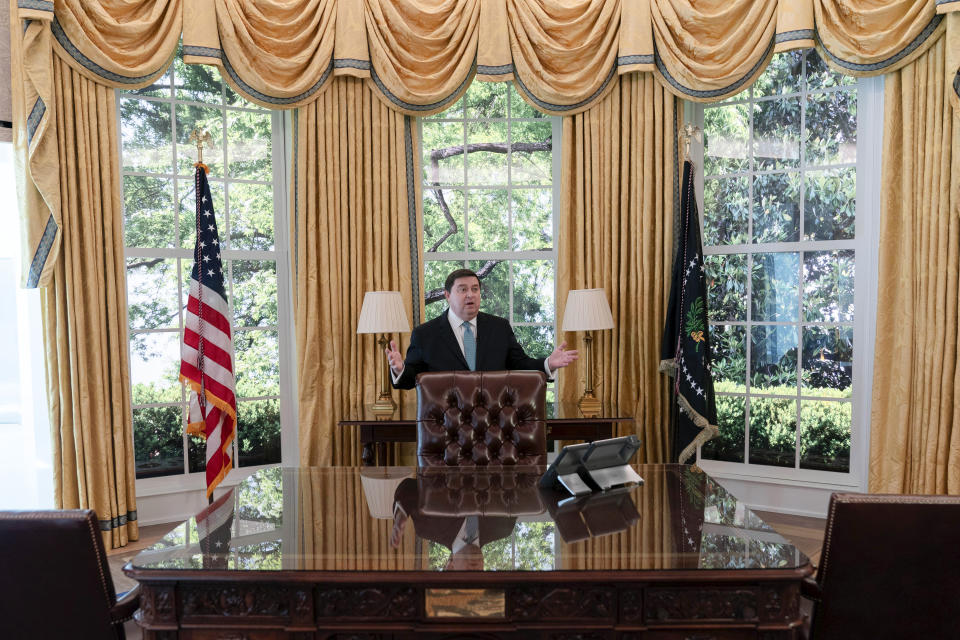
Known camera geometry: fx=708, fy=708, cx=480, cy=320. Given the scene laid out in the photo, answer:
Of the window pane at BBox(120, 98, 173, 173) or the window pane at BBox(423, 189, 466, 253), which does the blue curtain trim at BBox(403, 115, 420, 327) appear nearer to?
the window pane at BBox(423, 189, 466, 253)

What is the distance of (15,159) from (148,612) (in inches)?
124

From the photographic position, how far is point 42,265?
3.80 metres

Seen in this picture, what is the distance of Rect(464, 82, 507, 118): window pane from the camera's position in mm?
4879

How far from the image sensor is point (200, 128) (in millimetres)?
4465

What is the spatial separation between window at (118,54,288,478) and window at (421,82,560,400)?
1.03 meters

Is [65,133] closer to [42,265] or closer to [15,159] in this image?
[15,159]

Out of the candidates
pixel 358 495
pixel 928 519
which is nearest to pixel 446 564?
pixel 358 495

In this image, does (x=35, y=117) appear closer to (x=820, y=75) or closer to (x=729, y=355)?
(x=729, y=355)

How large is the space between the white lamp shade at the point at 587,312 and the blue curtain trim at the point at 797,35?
1.78 m

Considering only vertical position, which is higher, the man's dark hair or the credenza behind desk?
the man's dark hair

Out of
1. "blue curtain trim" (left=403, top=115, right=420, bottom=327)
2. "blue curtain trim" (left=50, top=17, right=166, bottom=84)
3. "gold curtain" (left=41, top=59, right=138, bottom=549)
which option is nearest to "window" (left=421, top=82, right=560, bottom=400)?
"blue curtain trim" (left=403, top=115, right=420, bottom=327)

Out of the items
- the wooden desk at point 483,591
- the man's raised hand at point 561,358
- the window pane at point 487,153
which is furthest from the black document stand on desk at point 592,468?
the window pane at point 487,153

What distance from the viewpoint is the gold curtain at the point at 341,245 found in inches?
177

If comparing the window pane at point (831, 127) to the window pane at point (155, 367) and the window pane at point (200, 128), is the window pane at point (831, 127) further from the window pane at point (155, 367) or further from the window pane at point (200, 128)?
the window pane at point (155, 367)
